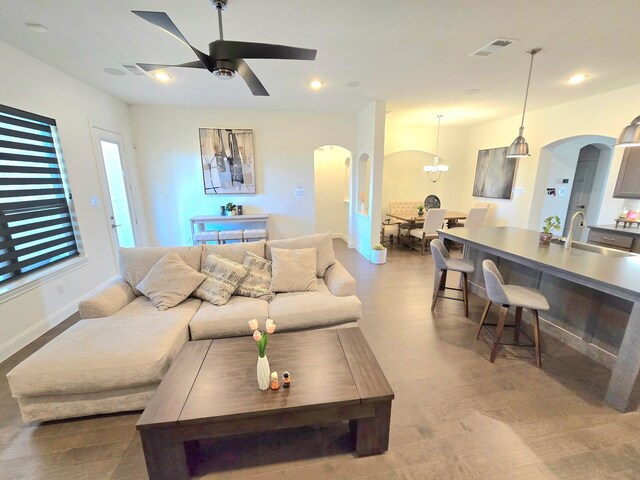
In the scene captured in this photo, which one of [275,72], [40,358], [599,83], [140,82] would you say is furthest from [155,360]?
[599,83]

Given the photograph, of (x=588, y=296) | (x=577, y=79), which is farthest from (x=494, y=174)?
(x=588, y=296)

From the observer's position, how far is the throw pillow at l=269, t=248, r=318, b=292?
105 inches

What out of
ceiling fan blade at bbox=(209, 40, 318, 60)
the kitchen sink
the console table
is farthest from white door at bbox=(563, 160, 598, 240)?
ceiling fan blade at bbox=(209, 40, 318, 60)

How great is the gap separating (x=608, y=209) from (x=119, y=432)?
6345mm

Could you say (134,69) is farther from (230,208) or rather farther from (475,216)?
(475,216)

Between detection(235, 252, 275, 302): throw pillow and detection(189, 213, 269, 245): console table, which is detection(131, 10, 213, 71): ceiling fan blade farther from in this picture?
detection(189, 213, 269, 245): console table

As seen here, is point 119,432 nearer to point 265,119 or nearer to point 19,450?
point 19,450

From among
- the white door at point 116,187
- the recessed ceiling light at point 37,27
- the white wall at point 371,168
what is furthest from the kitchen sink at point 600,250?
the white door at point 116,187

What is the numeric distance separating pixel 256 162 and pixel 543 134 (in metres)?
5.47

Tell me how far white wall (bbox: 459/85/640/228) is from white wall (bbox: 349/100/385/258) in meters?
3.06

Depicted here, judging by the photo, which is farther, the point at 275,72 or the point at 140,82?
the point at 140,82

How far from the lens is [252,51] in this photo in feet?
6.34

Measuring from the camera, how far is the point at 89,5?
6.71ft

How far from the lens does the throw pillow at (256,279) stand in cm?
258
